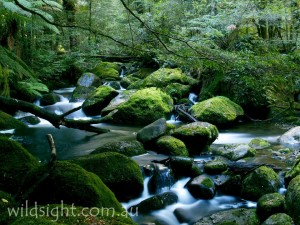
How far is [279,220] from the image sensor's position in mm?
4156

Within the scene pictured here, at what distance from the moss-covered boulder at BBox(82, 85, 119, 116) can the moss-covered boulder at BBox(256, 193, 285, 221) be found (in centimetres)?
770

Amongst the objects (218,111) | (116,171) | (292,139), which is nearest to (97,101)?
(218,111)

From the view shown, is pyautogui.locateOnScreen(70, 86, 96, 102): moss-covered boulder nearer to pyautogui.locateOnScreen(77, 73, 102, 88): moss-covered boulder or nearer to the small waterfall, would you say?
pyautogui.locateOnScreen(77, 73, 102, 88): moss-covered boulder

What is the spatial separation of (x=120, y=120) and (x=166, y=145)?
370 centimetres

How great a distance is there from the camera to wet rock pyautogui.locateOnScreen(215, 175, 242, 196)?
5.60 meters

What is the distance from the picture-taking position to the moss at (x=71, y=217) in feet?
6.34

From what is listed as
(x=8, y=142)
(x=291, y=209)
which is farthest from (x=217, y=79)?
(x=8, y=142)

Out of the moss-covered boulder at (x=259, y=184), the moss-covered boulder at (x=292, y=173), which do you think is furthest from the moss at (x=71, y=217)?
the moss-covered boulder at (x=292, y=173)

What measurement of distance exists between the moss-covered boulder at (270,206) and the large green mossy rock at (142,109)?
591 cm

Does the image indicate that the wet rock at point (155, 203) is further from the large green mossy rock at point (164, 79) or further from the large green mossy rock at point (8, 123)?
the large green mossy rock at point (164, 79)

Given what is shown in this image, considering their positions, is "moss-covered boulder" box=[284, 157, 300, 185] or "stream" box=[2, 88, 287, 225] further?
"moss-covered boulder" box=[284, 157, 300, 185]

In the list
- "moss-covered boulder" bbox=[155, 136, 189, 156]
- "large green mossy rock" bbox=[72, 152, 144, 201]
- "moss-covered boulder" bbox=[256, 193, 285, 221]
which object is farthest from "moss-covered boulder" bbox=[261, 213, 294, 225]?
"moss-covered boulder" bbox=[155, 136, 189, 156]

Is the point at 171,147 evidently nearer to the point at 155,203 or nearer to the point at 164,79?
the point at 155,203

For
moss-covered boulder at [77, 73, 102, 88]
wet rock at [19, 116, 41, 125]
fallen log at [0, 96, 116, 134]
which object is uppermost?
fallen log at [0, 96, 116, 134]
